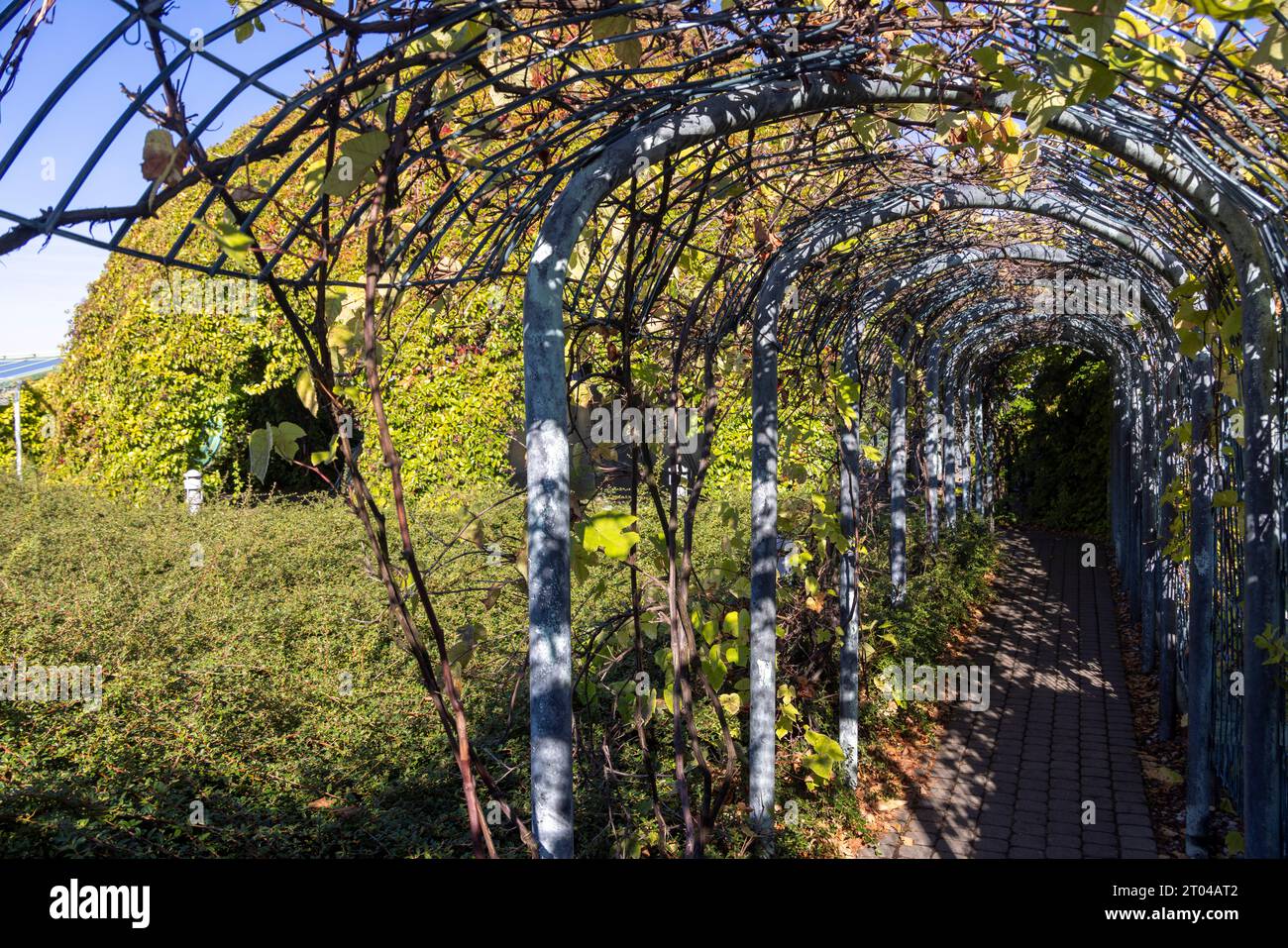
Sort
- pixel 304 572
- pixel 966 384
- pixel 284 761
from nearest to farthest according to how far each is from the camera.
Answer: pixel 284 761 → pixel 304 572 → pixel 966 384

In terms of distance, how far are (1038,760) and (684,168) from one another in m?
4.21

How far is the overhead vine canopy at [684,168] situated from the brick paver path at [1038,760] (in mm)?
1746

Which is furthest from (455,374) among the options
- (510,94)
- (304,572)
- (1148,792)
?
(510,94)

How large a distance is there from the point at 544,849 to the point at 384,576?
0.62 metres

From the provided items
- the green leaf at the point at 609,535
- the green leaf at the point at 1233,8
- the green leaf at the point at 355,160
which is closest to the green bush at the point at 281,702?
the green leaf at the point at 609,535

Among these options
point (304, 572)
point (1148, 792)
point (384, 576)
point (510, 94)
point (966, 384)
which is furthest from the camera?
point (966, 384)

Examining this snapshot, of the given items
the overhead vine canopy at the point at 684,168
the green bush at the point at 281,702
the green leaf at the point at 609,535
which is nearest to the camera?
the overhead vine canopy at the point at 684,168

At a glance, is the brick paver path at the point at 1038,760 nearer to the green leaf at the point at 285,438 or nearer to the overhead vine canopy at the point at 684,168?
the overhead vine canopy at the point at 684,168

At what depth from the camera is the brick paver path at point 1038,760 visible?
477cm

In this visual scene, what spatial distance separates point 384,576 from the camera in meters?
1.94

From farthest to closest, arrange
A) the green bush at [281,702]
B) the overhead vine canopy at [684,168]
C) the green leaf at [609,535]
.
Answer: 1. the green bush at [281,702]
2. the green leaf at [609,535]
3. the overhead vine canopy at [684,168]

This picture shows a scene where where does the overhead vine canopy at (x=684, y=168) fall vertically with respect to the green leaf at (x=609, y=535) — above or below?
above

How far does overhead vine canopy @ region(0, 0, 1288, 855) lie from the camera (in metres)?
1.63

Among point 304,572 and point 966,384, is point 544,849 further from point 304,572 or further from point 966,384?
point 966,384
